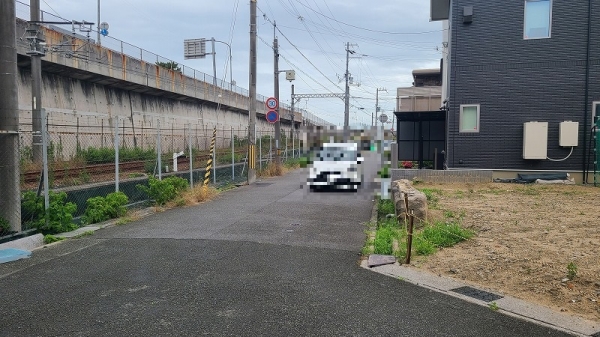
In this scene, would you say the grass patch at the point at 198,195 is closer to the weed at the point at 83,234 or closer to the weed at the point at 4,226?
the weed at the point at 83,234

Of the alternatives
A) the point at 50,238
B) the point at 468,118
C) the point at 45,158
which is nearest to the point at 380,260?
the point at 50,238

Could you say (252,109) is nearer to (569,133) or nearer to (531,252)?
(569,133)

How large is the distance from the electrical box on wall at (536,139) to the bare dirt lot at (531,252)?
173 inches

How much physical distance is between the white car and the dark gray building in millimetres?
3890

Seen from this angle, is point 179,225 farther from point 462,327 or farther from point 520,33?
point 520,33

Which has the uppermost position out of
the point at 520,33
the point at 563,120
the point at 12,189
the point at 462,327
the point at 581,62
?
the point at 520,33

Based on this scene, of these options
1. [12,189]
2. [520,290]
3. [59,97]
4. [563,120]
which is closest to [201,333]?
[520,290]

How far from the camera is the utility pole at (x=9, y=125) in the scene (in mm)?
7906

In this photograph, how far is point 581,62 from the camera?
629 inches

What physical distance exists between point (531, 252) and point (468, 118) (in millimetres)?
11240

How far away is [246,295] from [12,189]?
5.04 metres

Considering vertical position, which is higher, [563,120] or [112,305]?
[563,120]

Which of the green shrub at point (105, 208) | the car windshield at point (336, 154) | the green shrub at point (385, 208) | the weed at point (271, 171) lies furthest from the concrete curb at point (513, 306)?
the weed at point (271, 171)

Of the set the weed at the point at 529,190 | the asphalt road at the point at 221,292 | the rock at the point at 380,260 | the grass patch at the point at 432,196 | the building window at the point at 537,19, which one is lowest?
the asphalt road at the point at 221,292
